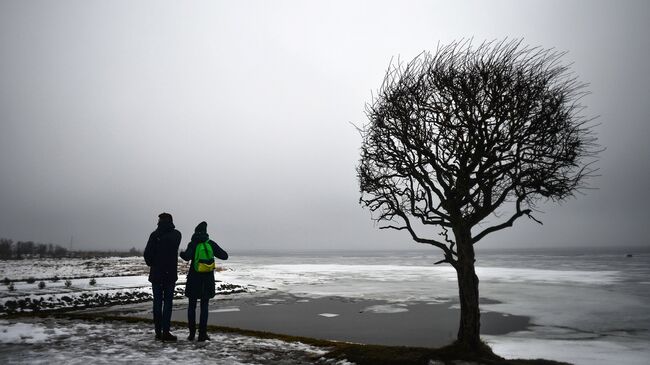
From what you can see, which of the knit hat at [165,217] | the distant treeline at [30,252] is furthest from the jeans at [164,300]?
the distant treeline at [30,252]

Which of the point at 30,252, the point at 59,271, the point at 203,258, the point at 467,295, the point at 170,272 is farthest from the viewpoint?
the point at 30,252

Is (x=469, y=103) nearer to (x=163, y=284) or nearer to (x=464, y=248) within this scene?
(x=464, y=248)

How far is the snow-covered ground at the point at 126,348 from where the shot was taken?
7199 millimetres

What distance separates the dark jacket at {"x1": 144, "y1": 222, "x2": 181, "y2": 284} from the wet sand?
770 cm

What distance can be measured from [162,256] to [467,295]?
7.21 meters

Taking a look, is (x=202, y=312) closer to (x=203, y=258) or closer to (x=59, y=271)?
(x=203, y=258)

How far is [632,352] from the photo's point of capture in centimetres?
1237

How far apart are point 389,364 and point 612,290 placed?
3259 cm

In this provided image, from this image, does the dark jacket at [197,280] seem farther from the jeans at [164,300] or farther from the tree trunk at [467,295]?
the tree trunk at [467,295]

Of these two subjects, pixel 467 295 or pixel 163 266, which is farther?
pixel 467 295

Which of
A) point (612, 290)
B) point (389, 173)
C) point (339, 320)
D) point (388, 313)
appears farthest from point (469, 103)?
point (612, 290)

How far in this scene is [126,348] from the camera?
26.4 ft

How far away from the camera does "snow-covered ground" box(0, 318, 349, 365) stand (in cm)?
720

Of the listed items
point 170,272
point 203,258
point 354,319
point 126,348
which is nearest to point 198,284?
point 203,258
